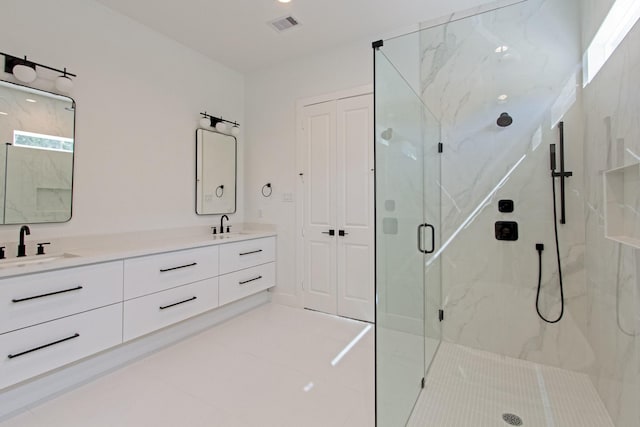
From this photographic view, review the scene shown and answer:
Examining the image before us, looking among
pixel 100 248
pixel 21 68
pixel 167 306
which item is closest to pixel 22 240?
pixel 100 248

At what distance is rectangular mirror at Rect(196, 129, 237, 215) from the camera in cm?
334

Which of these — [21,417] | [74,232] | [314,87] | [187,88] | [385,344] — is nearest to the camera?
[385,344]

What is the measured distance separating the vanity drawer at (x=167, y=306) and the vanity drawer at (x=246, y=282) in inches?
4.4

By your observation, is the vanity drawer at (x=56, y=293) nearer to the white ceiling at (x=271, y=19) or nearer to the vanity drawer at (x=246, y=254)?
the vanity drawer at (x=246, y=254)

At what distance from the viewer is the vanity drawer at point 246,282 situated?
2.99 metres

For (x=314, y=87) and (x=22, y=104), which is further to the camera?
(x=314, y=87)

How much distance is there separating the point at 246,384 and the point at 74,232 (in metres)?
1.76

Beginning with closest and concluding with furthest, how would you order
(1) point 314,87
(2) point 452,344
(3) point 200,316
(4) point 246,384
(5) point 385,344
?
(5) point 385,344 → (4) point 246,384 → (2) point 452,344 → (3) point 200,316 → (1) point 314,87

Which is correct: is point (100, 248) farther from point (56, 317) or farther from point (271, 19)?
point (271, 19)

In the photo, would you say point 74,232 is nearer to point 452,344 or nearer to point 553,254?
point 452,344

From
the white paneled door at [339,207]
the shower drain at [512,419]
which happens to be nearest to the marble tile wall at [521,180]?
the shower drain at [512,419]

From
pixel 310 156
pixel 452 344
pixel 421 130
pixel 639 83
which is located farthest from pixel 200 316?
pixel 639 83

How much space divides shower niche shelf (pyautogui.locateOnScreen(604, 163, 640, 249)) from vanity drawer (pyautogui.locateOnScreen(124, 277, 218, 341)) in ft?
9.40

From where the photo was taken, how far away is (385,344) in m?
1.47
